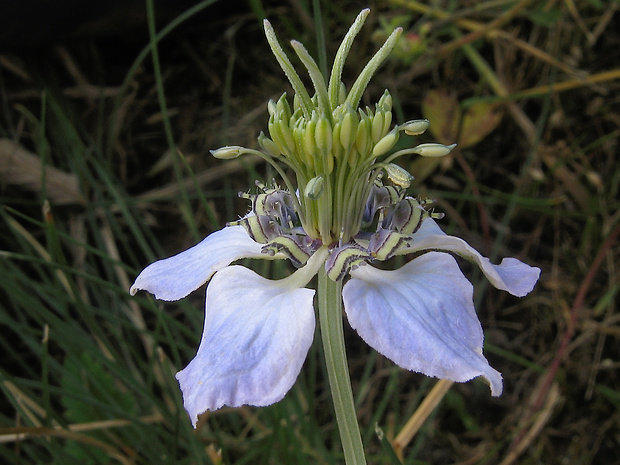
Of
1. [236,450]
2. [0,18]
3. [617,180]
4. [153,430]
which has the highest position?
[0,18]

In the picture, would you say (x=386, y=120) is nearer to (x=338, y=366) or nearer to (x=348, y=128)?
(x=348, y=128)

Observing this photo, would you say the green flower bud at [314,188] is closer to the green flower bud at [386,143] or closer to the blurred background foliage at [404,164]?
the green flower bud at [386,143]

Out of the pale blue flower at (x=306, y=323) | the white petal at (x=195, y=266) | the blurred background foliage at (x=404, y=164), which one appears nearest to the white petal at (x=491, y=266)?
the pale blue flower at (x=306, y=323)

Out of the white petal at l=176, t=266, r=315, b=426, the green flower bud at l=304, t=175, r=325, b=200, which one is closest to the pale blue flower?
the white petal at l=176, t=266, r=315, b=426

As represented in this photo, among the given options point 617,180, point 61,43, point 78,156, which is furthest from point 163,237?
point 617,180

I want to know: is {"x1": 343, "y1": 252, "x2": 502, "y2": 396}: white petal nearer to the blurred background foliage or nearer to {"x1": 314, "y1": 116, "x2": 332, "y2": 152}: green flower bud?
{"x1": 314, "y1": 116, "x2": 332, "y2": 152}: green flower bud

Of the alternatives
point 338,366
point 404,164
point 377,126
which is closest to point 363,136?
point 377,126

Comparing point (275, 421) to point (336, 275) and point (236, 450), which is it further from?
point (336, 275)
